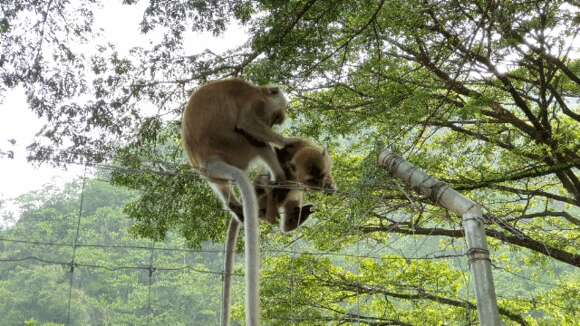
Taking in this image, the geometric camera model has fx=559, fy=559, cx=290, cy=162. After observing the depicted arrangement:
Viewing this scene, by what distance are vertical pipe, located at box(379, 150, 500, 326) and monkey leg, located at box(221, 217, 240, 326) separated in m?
1.24

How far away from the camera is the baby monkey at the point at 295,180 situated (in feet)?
13.1

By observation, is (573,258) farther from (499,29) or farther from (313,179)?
(313,179)

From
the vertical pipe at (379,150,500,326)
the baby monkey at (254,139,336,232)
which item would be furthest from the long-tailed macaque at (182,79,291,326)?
the vertical pipe at (379,150,500,326)

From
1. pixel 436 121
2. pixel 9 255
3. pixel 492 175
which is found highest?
pixel 9 255

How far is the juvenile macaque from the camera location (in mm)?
3750

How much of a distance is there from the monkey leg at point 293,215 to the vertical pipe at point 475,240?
0.94 m

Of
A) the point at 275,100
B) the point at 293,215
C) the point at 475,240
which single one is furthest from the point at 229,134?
the point at 475,240

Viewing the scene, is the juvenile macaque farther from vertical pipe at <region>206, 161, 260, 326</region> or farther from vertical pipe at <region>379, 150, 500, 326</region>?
vertical pipe at <region>379, 150, 500, 326</region>

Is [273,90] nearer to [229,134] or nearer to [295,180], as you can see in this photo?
[229,134]

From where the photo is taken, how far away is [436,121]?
7.36 metres

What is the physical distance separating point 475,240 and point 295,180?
1.54 meters

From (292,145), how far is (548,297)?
24.5ft

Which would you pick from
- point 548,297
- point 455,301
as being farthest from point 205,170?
point 548,297

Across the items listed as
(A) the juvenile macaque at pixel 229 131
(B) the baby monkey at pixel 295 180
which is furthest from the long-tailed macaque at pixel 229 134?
(B) the baby monkey at pixel 295 180
